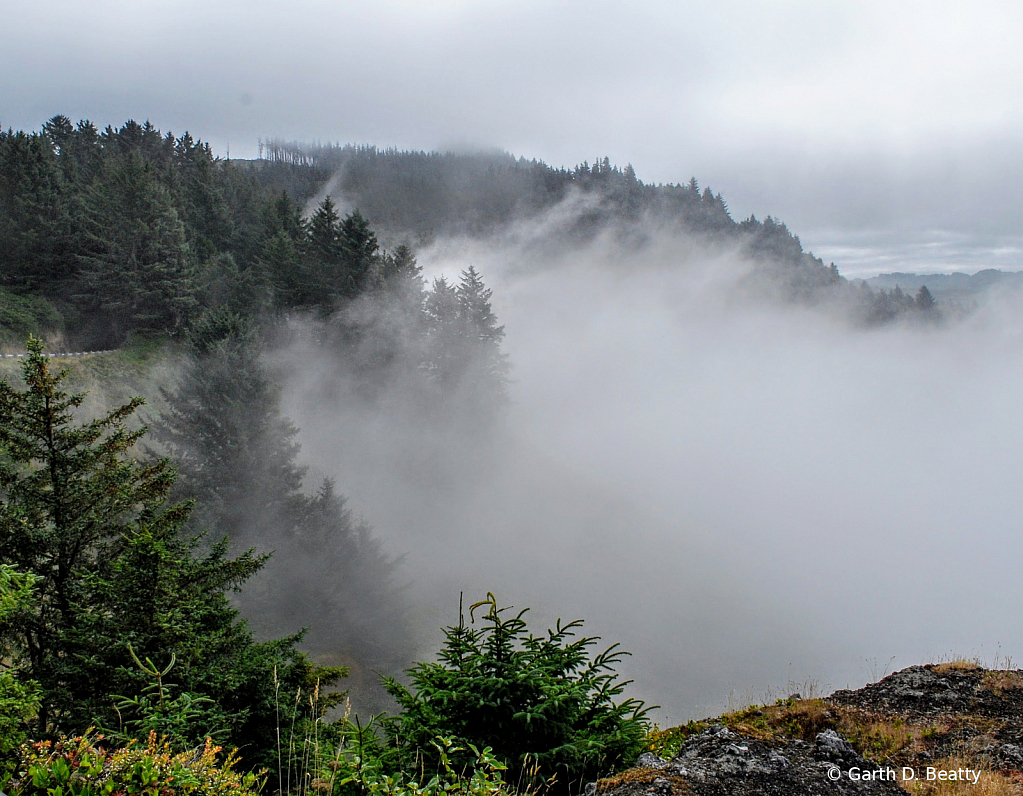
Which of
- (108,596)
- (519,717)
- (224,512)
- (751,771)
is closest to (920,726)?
(751,771)

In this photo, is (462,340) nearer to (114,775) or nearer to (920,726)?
(920,726)

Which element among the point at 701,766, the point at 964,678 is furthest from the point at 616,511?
the point at 701,766

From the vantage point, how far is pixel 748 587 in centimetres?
3409

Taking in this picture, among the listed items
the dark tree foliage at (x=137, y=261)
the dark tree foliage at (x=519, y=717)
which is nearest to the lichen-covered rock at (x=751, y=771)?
the dark tree foliage at (x=519, y=717)

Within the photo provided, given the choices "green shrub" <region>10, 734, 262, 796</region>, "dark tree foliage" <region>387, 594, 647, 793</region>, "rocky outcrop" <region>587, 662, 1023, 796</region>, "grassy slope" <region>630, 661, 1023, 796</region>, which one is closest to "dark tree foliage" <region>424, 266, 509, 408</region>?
"rocky outcrop" <region>587, 662, 1023, 796</region>

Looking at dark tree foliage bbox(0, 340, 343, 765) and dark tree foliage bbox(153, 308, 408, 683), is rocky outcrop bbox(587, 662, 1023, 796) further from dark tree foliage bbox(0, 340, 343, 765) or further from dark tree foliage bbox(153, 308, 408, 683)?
dark tree foliage bbox(153, 308, 408, 683)

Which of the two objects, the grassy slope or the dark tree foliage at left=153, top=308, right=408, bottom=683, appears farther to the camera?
the dark tree foliage at left=153, top=308, right=408, bottom=683

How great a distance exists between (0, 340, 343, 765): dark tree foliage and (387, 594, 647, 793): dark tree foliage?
8.62 feet

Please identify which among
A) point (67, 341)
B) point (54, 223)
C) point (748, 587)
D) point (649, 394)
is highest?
point (54, 223)

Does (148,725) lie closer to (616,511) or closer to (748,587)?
(748,587)

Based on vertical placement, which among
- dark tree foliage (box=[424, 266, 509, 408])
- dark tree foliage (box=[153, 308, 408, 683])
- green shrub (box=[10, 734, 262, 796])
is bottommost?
dark tree foliage (box=[153, 308, 408, 683])

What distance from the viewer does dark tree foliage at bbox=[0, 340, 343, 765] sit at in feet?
22.6

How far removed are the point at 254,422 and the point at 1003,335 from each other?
8602 inches

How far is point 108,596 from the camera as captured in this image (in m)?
7.28
